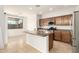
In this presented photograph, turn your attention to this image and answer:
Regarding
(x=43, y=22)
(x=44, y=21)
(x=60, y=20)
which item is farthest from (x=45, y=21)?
(x=60, y=20)

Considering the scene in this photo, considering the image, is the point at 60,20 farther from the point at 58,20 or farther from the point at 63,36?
the point at 63,36

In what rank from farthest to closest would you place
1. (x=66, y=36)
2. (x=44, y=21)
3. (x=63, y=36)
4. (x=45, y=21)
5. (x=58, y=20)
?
(x=44, y=21) < (x=45, y=21) < (x=58, y=20) < (x=63, y=36) < (x=66, y=36)

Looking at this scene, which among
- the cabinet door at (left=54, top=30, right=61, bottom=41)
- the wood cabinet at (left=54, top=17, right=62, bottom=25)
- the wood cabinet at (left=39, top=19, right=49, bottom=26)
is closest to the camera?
the cabinet door at (left=54, top=30, right=61, bottom=41)

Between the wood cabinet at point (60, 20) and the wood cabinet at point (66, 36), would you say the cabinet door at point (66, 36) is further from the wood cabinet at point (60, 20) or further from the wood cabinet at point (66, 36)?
the wood cabinet at point (60, 20)

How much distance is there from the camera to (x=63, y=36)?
19.2 feet

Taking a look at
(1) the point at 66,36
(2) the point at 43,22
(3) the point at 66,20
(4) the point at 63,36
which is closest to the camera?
(1) the point at 66,36

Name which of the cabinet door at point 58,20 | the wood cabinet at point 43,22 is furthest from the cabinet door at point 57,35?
the wood cabinet at point 43,22

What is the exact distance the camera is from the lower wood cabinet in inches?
214

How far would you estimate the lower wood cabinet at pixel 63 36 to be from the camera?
5424 millimetres

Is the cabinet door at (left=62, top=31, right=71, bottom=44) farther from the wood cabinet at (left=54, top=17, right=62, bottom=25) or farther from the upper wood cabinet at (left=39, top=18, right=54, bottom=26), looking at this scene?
the upper wood cabinet at (left=39, top=18, right=54, bottom=26)

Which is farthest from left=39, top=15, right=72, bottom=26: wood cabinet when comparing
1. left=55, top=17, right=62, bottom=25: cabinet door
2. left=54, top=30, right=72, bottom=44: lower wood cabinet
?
left=54, top=30, right=72, bottom=44: lower wood cabinet
